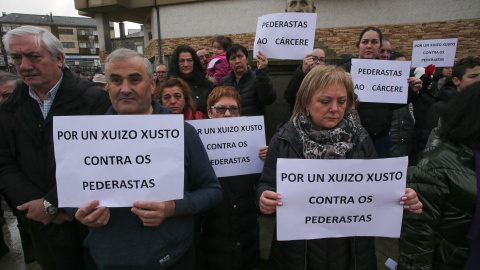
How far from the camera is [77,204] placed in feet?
4.17

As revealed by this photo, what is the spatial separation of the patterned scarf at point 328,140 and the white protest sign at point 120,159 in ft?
2.27

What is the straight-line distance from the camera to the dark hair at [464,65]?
103 inches

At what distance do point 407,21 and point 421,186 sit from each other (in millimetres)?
12766

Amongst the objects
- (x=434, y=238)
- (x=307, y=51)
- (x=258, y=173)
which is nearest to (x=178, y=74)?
(x=307, y=51)

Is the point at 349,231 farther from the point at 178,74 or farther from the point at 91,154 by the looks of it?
the point at 178,74

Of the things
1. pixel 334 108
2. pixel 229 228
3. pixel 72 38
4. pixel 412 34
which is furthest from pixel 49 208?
pixel 72 38

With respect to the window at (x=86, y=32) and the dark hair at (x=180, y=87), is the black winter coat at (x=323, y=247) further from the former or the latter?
the window at (x=86, y=32)

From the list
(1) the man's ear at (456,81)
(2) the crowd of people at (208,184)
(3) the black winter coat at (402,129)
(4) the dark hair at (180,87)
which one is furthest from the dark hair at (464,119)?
(3) the black winter coat at (402,129)

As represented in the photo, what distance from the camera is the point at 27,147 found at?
5.54ft

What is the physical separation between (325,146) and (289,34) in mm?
1651

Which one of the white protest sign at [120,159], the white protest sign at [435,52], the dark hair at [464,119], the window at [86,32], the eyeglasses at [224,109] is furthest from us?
the window at [86,32]

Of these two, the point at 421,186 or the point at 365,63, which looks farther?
the point at 365,63

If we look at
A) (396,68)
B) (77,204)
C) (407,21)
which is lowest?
(77,204)

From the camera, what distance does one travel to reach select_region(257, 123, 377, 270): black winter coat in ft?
4.88
